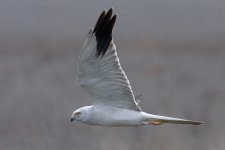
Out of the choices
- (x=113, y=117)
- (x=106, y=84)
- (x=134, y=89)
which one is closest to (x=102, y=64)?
(x=106, y=84)

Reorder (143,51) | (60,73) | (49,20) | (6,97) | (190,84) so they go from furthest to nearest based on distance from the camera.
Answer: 1. (49,20)
2. (143,51)
3. (60,73)
4. (190,84)
5. (6,97)

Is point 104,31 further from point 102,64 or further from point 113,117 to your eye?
point 113,117

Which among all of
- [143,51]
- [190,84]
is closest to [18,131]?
[190,84]

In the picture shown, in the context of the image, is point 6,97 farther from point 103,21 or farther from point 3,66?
point 103,21

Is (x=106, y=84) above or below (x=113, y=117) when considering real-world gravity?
above

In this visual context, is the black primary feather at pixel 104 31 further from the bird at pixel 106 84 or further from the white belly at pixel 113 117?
the white belly at pixel 113 117

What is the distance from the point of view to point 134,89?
13.7 metres

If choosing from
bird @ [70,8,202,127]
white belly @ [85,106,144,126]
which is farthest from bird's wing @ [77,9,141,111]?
white belly @ [85,106,144,126]

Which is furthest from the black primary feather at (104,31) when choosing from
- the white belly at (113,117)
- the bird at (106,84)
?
the white belly at (113,117)

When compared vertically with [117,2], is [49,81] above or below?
below

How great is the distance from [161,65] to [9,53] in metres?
3.99

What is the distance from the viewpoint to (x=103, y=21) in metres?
7.38

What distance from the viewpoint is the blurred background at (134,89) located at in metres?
9.98

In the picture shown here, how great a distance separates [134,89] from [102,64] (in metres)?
6.32
